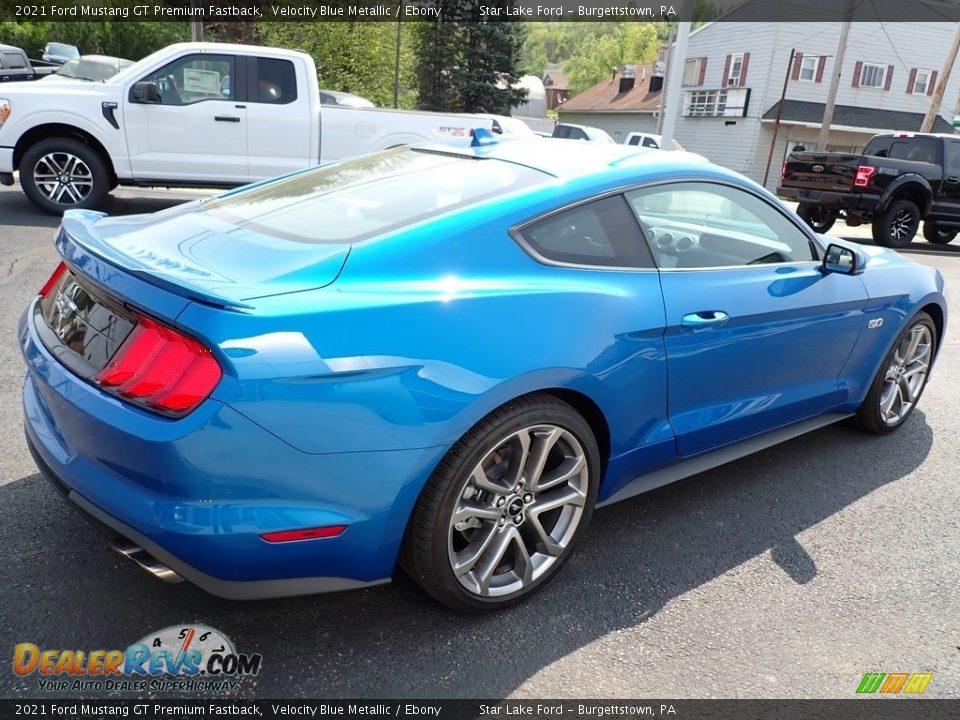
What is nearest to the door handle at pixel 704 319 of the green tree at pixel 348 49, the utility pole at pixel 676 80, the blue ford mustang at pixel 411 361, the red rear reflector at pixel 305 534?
the blue ford mustang at pixel 411 361

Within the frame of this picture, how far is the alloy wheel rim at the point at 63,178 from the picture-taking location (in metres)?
8.79

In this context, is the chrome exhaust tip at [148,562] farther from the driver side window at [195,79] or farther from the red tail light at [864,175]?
the red tail light at [864,175]

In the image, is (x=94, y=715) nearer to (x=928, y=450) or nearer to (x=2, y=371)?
(x=2, y=371)

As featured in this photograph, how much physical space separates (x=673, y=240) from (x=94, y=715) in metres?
2.76

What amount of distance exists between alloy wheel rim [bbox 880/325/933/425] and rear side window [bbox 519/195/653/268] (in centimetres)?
220

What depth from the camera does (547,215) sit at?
8.87 feet

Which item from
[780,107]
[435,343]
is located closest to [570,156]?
[435,343]

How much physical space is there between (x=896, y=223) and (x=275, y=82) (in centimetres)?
1077

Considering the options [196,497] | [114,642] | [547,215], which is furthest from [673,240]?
[114,642]

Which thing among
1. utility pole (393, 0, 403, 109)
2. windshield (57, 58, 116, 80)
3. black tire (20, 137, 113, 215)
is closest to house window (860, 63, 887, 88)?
utility pole (393, 0, 403, 109)

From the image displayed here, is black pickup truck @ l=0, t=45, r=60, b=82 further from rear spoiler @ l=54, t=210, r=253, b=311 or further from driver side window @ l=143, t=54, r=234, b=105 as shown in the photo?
rear spoiler @ l=54, t=210, r=253, b=311

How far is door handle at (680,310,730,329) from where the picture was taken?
2.92 m

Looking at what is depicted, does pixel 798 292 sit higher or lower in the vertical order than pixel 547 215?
lower

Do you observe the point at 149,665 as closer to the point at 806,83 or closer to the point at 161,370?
the point at 161,370
